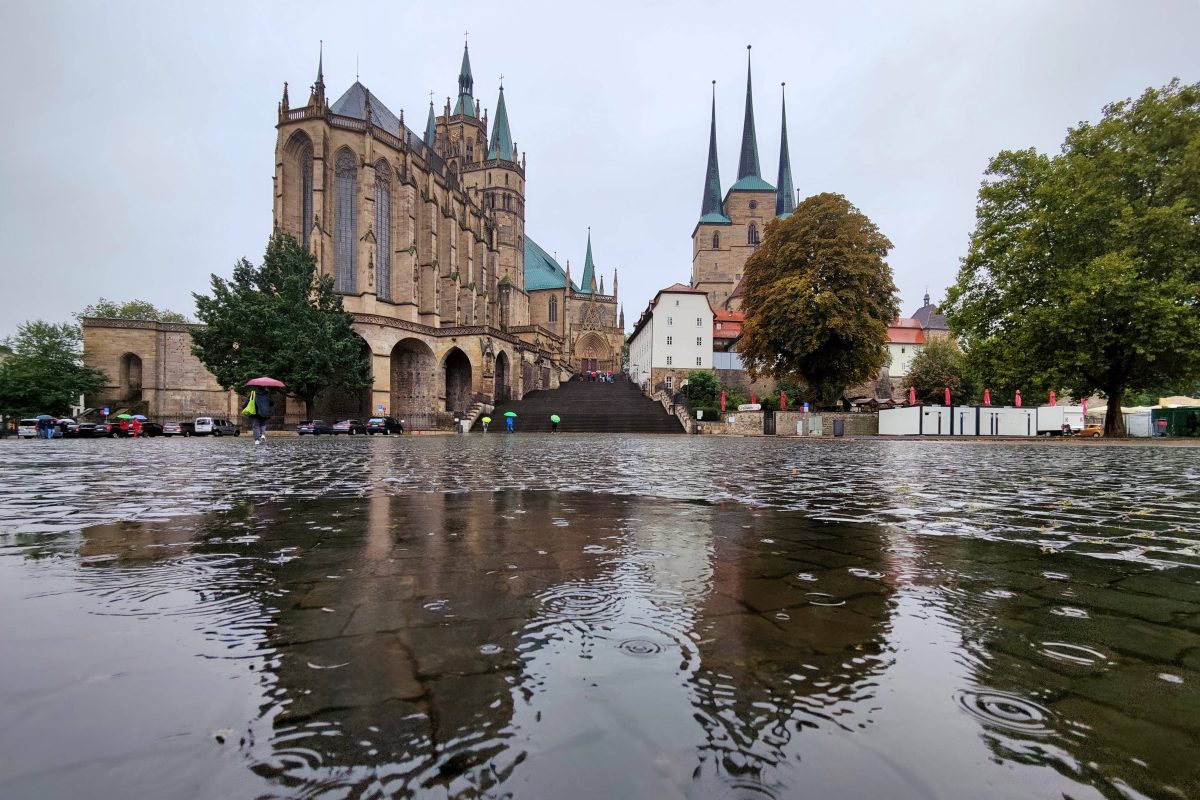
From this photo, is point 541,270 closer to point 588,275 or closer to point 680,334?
point 588,275

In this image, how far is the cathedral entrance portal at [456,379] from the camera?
151 ft

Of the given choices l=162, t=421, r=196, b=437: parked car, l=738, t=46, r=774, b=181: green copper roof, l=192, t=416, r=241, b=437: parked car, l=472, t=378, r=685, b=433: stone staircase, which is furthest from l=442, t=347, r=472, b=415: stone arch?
l=738, t=46, r=774, b=181: green copper roof

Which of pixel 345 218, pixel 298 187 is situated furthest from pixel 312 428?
pixel 298 187

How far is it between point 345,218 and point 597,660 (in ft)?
148

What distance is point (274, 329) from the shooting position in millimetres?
31203

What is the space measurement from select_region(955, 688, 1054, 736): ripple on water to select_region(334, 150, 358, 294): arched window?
44.2 m

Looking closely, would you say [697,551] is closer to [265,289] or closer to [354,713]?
[354,713]

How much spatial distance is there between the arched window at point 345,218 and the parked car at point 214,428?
38.1ft

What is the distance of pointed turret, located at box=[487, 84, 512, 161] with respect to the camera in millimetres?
72062

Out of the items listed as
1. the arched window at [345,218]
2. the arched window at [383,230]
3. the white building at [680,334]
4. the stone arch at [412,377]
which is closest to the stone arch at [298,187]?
the arched window at [345,218]

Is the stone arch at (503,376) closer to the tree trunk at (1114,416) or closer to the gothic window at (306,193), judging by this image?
the gothic window at (306,193)

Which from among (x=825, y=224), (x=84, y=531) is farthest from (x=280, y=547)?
(x=825, y=224)

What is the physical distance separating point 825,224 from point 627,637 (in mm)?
34258

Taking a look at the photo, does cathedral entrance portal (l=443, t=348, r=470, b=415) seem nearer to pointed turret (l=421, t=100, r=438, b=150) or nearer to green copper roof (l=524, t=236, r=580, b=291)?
green copper roof (l=524, t=236, r=580, b=291)
